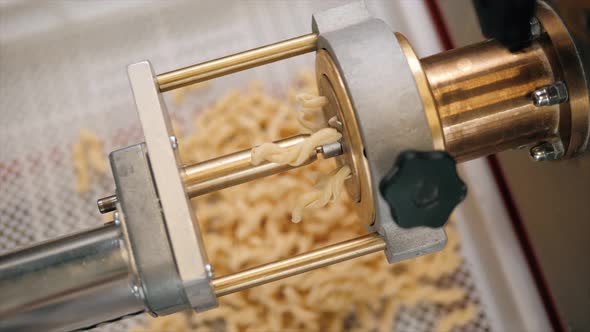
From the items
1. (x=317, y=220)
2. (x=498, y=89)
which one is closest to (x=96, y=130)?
(x=317, y=220)

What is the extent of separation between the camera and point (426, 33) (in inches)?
33.0

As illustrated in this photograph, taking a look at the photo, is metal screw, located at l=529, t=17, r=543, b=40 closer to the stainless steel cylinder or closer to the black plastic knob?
the black plastic knob

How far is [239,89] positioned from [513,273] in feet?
1.59

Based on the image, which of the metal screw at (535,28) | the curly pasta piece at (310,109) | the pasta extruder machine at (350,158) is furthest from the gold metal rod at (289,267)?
the metal screw at (535,28)

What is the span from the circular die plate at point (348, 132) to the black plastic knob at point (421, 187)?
39mm

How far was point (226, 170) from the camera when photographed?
457 mm

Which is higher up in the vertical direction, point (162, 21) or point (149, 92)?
point (162, 21)

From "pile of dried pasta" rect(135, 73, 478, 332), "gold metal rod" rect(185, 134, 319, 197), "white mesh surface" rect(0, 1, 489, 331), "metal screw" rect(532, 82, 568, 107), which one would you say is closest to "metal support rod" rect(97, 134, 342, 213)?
"gold metal rod" rect(185, 134, 319, 197)

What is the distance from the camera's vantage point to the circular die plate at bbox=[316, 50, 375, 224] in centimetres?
41

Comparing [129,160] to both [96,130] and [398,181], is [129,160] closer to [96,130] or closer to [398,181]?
[398,181]

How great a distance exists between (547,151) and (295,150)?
24 cm

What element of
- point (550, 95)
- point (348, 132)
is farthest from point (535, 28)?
point (348, 132)

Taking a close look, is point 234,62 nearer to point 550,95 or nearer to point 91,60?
point 550,95

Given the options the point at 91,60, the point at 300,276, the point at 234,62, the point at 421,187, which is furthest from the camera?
the point at 91,60
